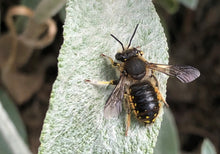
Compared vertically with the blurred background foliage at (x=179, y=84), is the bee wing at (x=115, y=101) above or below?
above

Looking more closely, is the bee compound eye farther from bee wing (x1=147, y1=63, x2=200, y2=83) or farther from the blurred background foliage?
the blurred background foliage

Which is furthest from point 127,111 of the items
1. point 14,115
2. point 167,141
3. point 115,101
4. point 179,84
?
point 179,84

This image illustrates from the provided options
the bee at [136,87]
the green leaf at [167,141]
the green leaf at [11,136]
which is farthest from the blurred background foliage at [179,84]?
the bee at [136,87]

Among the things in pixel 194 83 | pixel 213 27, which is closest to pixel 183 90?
pixel 194 83

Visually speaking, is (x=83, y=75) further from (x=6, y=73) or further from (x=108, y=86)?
(x=6, y=73)

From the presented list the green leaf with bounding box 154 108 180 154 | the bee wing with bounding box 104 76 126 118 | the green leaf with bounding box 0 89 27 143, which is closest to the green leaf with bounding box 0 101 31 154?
the bee wing with bounding box 104 76 126 118

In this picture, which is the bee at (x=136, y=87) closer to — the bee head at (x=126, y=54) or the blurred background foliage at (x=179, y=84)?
the bee head at (x=126, y=54)

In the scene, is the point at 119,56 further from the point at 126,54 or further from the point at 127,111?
the point at 127,111
